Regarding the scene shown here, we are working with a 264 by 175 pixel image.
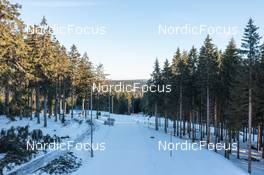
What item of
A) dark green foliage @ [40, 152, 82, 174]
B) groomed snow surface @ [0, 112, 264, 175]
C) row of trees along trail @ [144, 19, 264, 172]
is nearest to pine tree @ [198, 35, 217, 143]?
row of trees along trail @ [144, 19, 264, 172]

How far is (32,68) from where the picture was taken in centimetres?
3769

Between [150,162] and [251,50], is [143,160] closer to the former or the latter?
[150,162]

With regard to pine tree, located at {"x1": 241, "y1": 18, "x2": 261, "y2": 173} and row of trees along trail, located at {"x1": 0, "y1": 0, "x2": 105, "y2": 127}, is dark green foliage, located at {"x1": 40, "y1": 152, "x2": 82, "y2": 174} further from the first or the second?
pine tree, located at {"x1": 241, "y1": 18, "x2": 261, "y2": 173}

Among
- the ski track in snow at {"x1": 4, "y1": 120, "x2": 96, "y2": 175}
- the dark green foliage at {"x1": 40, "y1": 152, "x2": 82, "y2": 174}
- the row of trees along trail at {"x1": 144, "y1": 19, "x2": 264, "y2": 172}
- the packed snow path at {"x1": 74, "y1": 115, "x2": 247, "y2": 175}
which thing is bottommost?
the packed snow path at {"x1": 74, "y1": 115, "x2": 247, "y2": 175}

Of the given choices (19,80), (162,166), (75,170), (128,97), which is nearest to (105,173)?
(75,170)

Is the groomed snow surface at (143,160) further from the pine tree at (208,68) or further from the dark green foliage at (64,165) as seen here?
the pine tree at (208,68)

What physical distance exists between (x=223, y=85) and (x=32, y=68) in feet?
78.0

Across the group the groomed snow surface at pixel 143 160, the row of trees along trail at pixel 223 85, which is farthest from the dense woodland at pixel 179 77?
the groomed snow surface at pixel 143 160

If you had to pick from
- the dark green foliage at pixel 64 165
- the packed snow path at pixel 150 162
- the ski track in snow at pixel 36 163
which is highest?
the ski track in snow at pixel 36 163

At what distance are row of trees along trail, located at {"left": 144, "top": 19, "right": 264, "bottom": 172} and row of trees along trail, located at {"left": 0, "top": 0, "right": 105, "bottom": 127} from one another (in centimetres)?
1754

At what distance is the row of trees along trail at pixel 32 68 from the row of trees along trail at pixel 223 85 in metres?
17.5

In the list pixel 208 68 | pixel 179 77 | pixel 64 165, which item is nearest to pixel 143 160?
pixel 64 165

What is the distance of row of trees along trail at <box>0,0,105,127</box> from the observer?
2420 cm

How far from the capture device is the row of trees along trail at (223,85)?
33594mm
